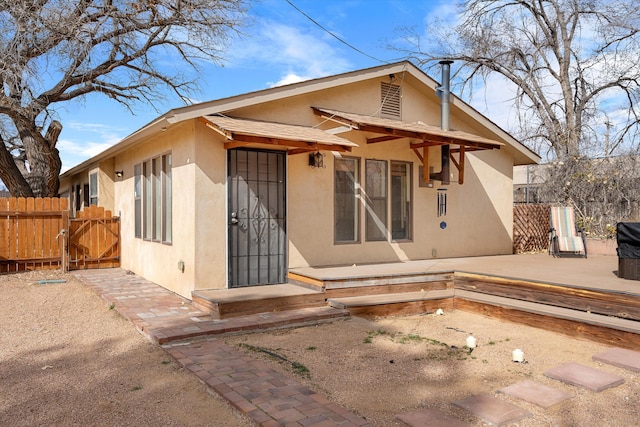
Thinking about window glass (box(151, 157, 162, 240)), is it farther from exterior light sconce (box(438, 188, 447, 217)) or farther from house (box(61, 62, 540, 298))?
exterior light sconce (box(438, 188, 447, 217))

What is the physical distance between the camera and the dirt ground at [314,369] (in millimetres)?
3729

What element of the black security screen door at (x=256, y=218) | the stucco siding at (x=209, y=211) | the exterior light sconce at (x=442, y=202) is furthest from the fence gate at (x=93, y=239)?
the exterior light sconce at (x=442, y=202)

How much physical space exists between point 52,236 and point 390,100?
853cm

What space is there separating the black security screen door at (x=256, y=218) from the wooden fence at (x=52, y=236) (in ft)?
18.9

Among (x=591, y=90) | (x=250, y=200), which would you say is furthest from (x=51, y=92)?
(x=591, y=90)

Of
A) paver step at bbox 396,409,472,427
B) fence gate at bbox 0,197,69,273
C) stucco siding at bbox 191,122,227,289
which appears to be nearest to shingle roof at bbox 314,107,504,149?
stucco siding at bbox 191,122,227,289

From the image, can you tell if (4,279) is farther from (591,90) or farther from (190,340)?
(591,90)

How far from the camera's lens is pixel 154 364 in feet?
16.0

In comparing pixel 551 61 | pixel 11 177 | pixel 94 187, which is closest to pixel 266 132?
pixel 94 187

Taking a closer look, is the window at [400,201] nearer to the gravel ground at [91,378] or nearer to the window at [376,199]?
the window at [376,199]

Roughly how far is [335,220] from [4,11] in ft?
35.0

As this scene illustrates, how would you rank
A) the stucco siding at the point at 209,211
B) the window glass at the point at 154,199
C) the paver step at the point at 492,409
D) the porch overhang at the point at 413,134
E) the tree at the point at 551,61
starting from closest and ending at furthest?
1. the paver step at the point at 492,409
2. the stucco siding at the point at 209,211
3. the porch overhang at the point at 413,134
4. the window glass at the point at 154,199
5. the tree at the point at 551,61

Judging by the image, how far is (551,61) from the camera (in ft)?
67.1

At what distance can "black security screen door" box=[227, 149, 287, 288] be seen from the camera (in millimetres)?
7582
